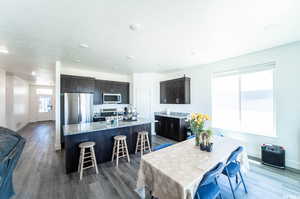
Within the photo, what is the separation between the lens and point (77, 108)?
13.2 feet

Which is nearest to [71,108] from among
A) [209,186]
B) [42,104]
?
[209,186]

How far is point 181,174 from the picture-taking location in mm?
1187

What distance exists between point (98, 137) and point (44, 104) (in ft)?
29.3

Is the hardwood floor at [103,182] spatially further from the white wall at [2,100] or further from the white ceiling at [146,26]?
the white wall at [2,100]

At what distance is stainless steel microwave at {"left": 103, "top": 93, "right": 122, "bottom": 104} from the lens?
16.3ft

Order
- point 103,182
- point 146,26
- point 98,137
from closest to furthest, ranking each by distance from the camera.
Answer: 1. point 146,26
2. point 103,182
3. point 98,137

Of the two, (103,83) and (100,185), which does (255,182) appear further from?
(103,83)

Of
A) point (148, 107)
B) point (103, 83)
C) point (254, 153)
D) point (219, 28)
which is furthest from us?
point (148, 107)

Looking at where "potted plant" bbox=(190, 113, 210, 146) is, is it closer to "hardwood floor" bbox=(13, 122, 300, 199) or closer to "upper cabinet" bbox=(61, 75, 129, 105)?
"hardwood floor" bbox=(13, 122, 300, 199)

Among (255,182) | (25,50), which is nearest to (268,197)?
(255,182)

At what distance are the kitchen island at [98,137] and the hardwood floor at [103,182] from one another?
24cm

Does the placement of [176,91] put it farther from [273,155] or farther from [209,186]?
[209,186]

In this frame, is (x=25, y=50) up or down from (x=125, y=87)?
up

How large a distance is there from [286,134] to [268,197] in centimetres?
170
